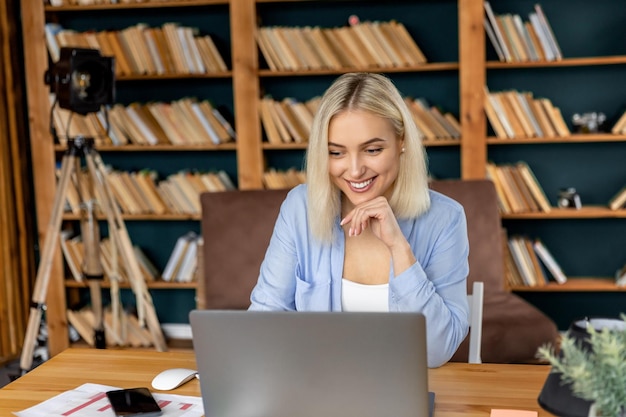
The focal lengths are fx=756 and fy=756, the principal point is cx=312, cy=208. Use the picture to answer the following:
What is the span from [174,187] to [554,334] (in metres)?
2.08

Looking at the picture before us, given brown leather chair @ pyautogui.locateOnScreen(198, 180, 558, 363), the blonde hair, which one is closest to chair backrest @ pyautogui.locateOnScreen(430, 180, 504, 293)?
brown leather chair @ pyautogui.locateOnScreen(198, 180, 558, 363)

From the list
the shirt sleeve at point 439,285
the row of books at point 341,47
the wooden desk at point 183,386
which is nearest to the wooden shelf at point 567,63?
the row of books at point 341,47

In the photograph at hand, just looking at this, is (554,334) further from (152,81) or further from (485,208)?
(152,81)

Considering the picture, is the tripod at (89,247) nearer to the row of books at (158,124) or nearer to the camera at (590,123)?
the row of books at (158,124)

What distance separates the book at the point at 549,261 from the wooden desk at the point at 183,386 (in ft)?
7.54

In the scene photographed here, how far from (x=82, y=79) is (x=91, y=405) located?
2089 millimetres

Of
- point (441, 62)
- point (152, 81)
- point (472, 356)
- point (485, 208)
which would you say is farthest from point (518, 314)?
point (152, 81)

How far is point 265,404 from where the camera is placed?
1138mm

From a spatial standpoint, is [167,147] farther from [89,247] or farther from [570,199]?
[570,199]

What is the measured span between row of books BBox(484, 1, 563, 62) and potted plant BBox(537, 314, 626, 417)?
2.89 m

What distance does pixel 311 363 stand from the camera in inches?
43.6

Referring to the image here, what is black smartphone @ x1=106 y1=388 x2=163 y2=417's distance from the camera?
1.30 meters

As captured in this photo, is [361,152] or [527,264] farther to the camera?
[527,264]

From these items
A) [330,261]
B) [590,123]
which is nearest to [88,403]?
[330,261]
